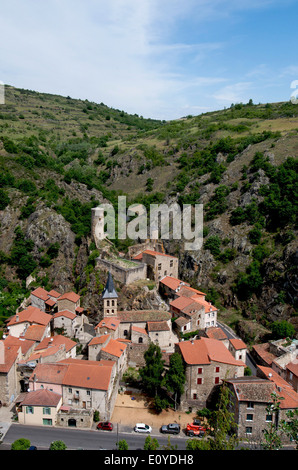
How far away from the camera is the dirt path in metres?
27.5

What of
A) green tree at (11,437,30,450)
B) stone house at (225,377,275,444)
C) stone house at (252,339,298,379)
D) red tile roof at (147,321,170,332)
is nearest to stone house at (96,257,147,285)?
red tile roof at (147,321,170,332)

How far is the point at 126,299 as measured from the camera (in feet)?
133

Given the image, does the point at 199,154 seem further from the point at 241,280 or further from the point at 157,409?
the point at 157,409

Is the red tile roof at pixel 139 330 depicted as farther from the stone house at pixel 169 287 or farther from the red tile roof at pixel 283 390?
the red tile roof at pixel 283 390

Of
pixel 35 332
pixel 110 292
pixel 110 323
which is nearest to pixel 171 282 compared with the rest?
pixel 110 292

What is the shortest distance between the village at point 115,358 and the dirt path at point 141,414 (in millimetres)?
694

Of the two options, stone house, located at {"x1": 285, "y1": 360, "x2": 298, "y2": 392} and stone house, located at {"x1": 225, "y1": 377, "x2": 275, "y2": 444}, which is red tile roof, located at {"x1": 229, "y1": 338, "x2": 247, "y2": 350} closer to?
stone house, located at {"x1": 285, "y1": 360, "x2": 298, "y2": 392}

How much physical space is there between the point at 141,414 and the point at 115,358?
500 cm

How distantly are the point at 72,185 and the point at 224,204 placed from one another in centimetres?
3168

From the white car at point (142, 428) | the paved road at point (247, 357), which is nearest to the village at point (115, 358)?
the paved road at point (247, 357)

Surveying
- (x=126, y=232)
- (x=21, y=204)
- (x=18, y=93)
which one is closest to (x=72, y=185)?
(x=21, y=204)

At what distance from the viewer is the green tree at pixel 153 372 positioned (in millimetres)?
29234

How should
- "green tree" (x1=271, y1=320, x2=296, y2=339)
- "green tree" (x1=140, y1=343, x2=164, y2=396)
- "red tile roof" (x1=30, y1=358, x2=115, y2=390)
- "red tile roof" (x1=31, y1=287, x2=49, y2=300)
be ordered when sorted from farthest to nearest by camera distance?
"red tile roof" (x1=31, y1=287, x2=49, y2=300)
"green tree" (x1=271, y1=320, x2=296, y2=339)
"green tree" (x1=140, y1=343, x2=164, y2=396)
"red tile roof" (x1=30, y1=358, x2=115, y2=390)

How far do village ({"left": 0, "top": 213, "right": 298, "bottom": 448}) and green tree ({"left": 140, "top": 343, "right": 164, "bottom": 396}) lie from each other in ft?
7.21
